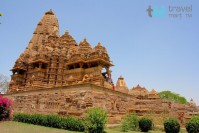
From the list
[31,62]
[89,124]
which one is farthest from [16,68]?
[89,124]

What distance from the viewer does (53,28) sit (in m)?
35.5

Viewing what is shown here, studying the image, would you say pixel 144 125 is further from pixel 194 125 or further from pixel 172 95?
pixel 172 95

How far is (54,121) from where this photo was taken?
13.8 m

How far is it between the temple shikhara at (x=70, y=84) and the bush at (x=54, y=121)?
94.1 inches

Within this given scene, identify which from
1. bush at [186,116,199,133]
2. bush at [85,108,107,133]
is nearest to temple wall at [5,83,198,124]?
bush at [85,108,107,133]

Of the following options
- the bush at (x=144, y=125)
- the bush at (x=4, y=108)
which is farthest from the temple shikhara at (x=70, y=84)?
the bush at (x=4, y=108)

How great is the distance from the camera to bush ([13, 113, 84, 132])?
484 inches

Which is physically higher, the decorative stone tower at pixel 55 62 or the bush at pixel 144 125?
the decorative stone tower at pixel 55 62

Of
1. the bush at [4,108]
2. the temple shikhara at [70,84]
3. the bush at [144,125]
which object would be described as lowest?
the bush at [144,125]

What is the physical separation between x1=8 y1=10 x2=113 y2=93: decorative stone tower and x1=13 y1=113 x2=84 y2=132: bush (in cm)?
643

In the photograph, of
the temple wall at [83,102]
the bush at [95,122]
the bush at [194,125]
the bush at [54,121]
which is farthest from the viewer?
the temple wall at [83,102]

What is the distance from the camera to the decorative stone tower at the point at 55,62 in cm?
2445

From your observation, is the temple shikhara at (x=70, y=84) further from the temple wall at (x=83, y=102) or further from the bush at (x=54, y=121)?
the bush at (x=54, y=121)

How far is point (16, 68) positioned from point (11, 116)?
15603 mm
